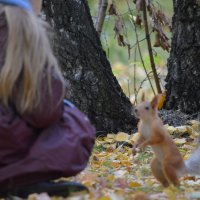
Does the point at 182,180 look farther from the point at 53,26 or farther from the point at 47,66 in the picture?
the point at 53,26

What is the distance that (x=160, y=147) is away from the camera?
400cm

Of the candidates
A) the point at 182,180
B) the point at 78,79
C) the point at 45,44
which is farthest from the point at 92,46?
the point at 45,44

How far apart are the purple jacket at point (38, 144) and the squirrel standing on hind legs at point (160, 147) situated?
505 millimetres

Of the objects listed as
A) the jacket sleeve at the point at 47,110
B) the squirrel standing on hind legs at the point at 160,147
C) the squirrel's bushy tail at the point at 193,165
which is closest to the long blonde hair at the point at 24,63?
the jacket sleeve at the point at 47,110

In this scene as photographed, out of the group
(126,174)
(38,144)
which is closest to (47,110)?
(38,144)

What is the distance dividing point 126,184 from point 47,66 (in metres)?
0.87

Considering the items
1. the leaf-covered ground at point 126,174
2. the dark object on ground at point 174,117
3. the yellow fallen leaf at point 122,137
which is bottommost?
the leaf-covered ground at point 126,174

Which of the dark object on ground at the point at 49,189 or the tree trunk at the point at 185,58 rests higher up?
the tree trunk at the point at 185,58

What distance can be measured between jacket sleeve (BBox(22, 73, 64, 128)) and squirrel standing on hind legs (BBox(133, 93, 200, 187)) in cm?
62

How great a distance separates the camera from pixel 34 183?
3.64 meters

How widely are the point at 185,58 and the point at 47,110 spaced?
10.2 feet

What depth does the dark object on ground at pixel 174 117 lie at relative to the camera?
20.7 feet

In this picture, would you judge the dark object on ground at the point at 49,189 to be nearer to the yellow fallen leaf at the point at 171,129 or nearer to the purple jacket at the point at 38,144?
the purple jacket at the point at 38,144

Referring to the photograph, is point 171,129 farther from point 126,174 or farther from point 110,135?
point 126,174
